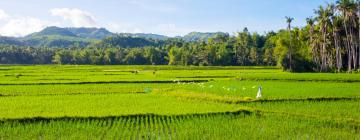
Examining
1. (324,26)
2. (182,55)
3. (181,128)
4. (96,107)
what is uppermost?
(324,26)

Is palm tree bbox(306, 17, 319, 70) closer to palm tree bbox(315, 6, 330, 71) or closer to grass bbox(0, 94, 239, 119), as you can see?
palm tree bbox(315, 6, 330, 71)

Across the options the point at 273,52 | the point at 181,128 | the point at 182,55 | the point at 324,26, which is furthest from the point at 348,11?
the point at 182,55

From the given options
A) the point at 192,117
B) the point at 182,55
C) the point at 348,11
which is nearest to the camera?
the point at 192,117

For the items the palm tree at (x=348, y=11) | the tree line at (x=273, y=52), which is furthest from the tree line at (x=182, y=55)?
the palm tree at (x=348, y=11)

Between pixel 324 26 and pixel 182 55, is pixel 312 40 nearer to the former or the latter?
pixel 324 26

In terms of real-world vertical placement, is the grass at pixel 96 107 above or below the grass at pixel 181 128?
above

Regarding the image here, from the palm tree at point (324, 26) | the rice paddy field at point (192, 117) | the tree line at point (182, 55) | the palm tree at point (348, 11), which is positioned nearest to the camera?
the rice paddy field at point (192, 117)

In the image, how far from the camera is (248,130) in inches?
533

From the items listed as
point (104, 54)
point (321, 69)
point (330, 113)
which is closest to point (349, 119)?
point (330, 113)

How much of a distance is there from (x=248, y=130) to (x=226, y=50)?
8483 centimetres

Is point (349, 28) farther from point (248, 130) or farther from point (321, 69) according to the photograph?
point (248, 130)

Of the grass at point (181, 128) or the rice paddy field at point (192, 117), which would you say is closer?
the grass at point (181, 128)

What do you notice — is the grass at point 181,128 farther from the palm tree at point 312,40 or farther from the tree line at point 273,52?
the palm tree at point 312,40

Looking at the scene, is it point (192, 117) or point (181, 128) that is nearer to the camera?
point (181, 128)
